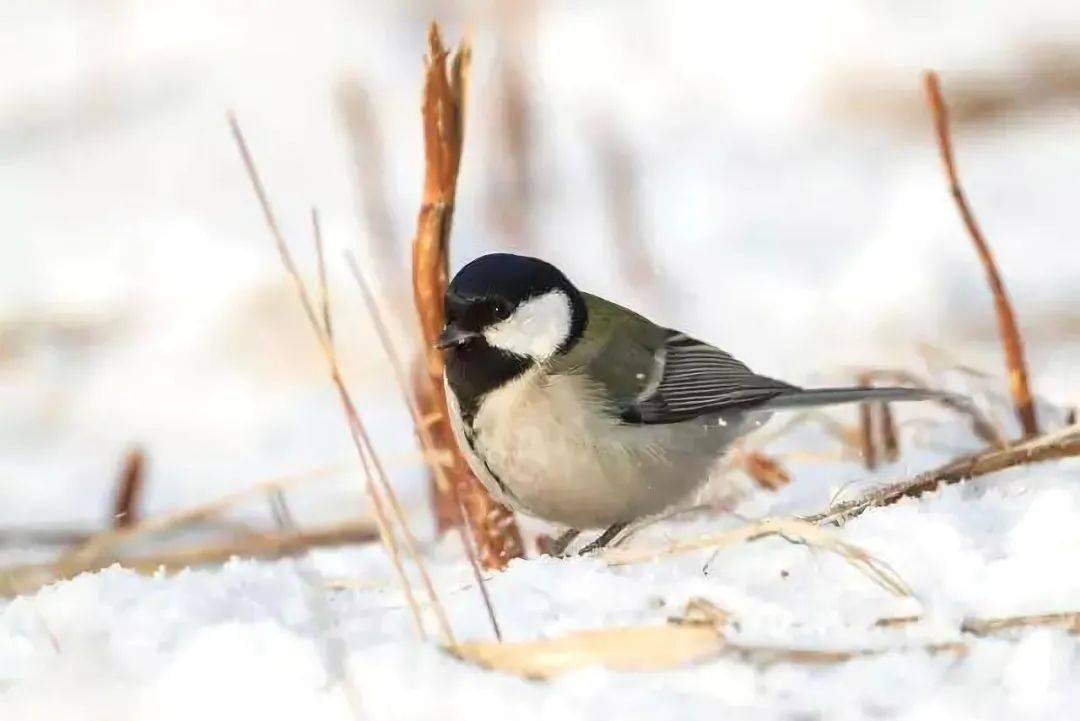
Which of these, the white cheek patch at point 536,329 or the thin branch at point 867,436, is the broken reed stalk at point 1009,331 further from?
the white cheek patch at point 536,329

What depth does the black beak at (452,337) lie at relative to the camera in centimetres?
225

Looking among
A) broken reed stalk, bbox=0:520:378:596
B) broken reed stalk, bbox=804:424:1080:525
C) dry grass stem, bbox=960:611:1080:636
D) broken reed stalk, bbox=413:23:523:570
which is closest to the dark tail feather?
broken reed stalk, bbox=804:424:1080:525

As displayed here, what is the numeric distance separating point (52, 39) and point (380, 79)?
4.52ft

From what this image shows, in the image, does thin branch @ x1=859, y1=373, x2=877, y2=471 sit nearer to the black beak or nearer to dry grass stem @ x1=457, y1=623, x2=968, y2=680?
the black beak

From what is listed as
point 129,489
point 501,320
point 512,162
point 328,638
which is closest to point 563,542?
point 501,320

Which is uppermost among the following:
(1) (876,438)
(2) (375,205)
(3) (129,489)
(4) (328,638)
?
(2) (375,205)

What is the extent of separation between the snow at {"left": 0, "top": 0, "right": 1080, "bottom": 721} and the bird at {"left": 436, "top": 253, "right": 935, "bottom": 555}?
143 mm

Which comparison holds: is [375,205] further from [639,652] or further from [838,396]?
[639,652]

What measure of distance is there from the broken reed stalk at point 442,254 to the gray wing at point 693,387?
0.95 feet

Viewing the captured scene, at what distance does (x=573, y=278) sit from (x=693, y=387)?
92.6 inches

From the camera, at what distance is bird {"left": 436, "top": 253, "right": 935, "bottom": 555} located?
2211 millimetres

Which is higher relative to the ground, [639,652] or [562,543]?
[639,652]

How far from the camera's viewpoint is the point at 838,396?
2.45 meters

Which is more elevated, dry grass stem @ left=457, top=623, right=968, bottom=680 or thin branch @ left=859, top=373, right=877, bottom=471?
dry grass stem @ left=457, top=623, right=968, bottom=680
